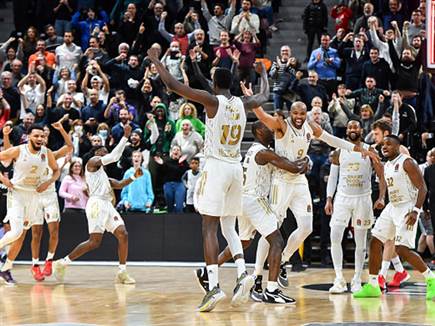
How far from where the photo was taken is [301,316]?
34.1ft

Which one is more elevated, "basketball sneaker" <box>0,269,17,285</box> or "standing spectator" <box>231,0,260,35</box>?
"standing spectator" <box>231,0,260,35</box>

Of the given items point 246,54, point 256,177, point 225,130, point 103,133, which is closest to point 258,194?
point 256,177

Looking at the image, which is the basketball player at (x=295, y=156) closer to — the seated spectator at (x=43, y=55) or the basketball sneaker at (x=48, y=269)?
the basketball sneaker at (x=48, y=269)

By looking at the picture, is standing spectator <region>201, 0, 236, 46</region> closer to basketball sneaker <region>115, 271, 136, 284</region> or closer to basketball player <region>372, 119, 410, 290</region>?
basketball sneaker <region>115, 271, 136, 284</region>

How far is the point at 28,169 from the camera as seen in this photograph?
14164 mm

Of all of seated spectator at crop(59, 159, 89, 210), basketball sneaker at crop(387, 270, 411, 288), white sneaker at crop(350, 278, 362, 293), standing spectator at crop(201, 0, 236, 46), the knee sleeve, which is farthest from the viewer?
standing spectator at crop(201, 0, 236, 46)

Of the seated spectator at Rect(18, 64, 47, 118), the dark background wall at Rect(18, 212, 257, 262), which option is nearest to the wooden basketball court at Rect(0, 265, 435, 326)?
the dark background wall at Rect(18, 212, 257, 262)

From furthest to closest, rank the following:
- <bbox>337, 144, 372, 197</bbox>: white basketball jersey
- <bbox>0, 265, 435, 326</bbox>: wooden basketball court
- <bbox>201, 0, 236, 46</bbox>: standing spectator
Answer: <bbox>201, 0, 236, 46</bbox>: standing spectator, <bbox>337, 144, 372, 197</bbox>: white basketball jersey, <bbox>0, 265, 435, 326</bbox>: wooden basketball court

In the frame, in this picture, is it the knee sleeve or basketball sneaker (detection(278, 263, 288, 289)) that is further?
basketball sneaker (detection(278, 263, 288, 289))

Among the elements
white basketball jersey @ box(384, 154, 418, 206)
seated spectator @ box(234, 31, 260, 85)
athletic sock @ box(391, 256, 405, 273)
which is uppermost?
seated spectator @ box(234, 31, 260, 85)

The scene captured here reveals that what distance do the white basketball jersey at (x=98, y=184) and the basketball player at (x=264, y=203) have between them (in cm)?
276

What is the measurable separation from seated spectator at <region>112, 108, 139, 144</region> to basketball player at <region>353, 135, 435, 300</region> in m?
7.37

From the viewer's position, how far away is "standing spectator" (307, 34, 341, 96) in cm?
1933

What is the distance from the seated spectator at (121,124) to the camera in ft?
61.3
